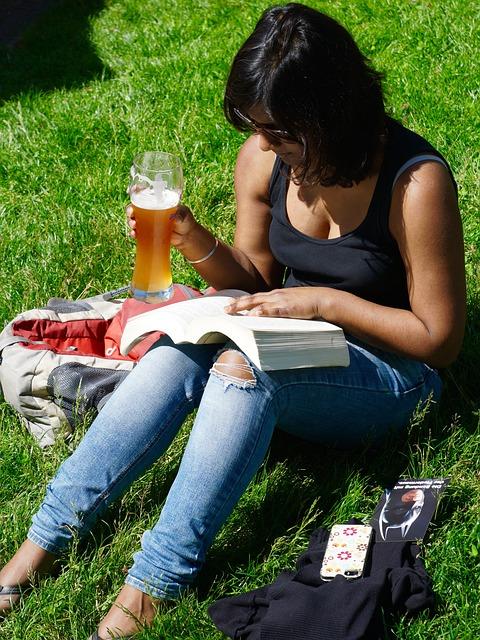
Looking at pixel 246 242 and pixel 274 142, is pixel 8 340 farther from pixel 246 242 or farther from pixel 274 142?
pixel 274 142

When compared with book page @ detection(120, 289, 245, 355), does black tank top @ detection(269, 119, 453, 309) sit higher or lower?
higher

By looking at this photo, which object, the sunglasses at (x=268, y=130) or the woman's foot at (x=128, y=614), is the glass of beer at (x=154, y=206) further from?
the woman's foot at (x=128, y=614)

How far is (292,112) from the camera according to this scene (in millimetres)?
2842

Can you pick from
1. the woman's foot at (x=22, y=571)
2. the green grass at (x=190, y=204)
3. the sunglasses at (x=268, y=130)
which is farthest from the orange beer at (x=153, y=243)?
the woman's foot at (x=22, y=571)

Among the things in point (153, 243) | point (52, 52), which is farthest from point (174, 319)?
point (52, 52)

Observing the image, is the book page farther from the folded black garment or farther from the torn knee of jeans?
the folded black garment

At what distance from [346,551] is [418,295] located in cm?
78

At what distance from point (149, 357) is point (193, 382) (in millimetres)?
163

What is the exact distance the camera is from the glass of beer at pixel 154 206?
307 centimetres

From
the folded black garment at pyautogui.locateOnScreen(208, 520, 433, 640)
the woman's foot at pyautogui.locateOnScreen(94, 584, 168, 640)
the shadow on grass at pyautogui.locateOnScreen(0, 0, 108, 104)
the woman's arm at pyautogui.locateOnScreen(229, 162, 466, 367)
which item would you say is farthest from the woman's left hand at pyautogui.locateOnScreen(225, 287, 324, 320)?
the shadow on grass at pyautogui.locateOnScreen(0, 0, 108, 104)

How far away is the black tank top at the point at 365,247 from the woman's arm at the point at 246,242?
0.08m

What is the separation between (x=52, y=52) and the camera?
7.66 m

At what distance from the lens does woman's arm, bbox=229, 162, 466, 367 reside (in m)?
Result: 2.91

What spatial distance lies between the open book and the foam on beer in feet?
1.09
